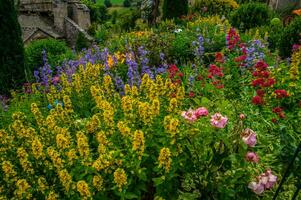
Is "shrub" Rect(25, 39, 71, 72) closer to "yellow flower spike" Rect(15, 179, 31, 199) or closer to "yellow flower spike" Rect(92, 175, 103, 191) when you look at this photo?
"yellow flower spike" Rect(15, 179, 31, 199)

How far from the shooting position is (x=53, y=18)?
19.1 meters

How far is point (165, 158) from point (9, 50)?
6.16 m

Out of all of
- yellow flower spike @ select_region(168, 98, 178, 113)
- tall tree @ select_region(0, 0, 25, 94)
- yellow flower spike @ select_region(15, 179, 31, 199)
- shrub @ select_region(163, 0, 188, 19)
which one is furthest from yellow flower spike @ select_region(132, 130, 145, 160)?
shrub @ select_region(163, 0, 188, 19)

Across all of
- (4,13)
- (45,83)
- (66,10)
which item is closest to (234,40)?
(45,83)

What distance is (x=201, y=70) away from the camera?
239 inches

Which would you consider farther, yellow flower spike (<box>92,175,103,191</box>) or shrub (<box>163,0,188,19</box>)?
shrub (<box>163,0,188,19</box>)

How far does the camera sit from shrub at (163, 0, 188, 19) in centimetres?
1382

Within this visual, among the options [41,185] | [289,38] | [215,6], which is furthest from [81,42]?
[41,185]

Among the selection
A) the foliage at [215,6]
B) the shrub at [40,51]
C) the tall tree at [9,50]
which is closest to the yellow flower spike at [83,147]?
the tall tree at [9,50]

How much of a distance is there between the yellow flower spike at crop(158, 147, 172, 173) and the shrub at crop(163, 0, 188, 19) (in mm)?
12303

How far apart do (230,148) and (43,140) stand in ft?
6.11

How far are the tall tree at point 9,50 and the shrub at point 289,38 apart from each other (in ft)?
21.1

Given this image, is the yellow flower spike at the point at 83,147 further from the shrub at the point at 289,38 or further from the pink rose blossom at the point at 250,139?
the shrub at the point at 289,38

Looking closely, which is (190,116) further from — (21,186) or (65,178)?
(21,186)
